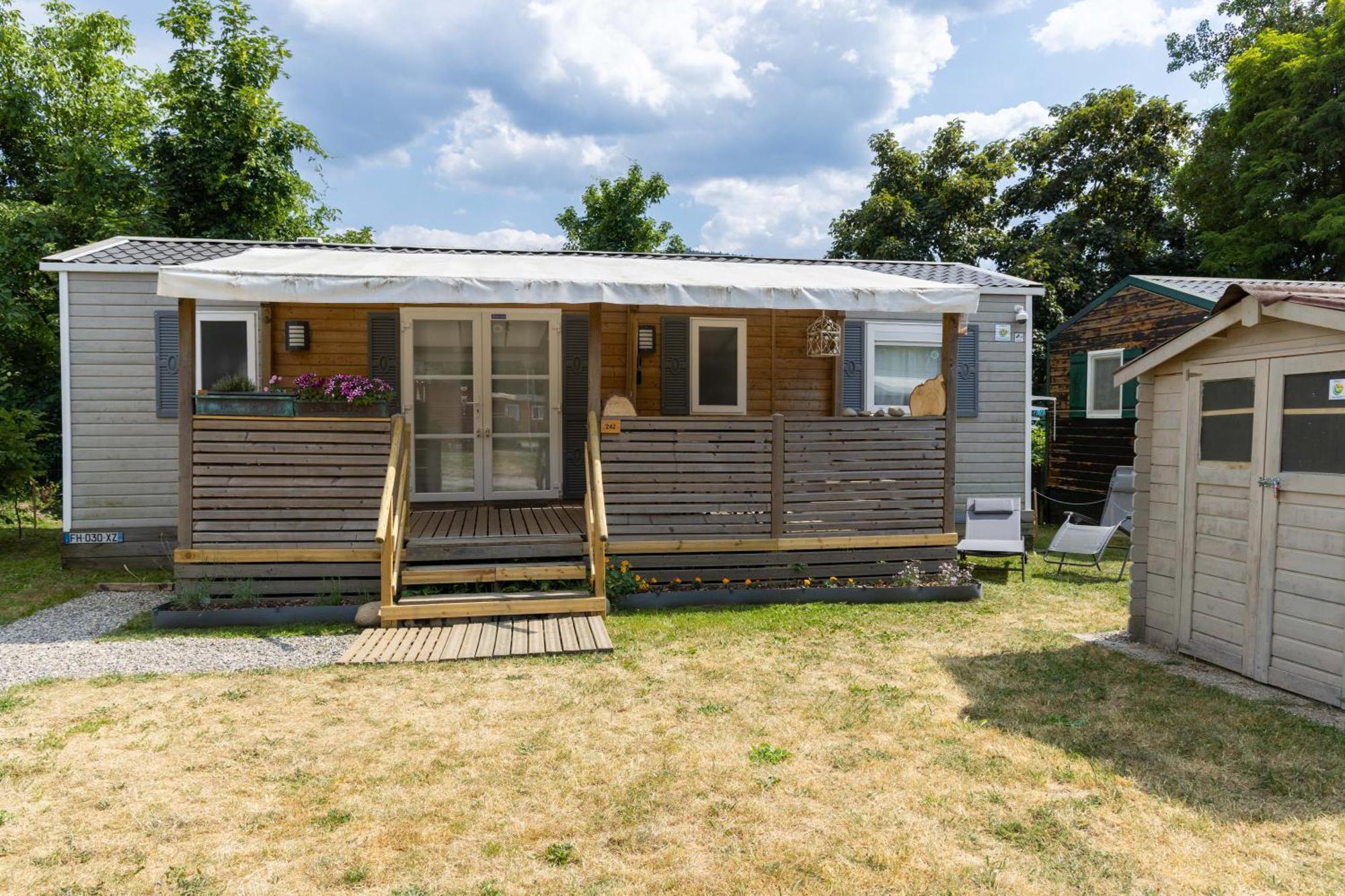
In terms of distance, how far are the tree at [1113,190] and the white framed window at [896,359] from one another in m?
11.0

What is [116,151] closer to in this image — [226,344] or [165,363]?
[165,363]

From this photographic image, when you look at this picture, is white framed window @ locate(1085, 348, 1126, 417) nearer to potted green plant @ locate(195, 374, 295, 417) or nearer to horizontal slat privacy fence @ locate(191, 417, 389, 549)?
horizontal slat privacy fence @ locate(191, 417, 389, 549)

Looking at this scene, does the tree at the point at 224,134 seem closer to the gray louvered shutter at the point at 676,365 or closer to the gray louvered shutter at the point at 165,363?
the gray louvered shutter at the point at 165,363

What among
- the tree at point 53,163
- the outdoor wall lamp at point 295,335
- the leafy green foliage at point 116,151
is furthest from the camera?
the leafy green foliage at point 116,151

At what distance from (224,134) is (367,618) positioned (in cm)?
1208

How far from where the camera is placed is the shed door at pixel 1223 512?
14.7 ft

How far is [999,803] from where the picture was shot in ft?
10.3

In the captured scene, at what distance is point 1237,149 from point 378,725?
19.7 meters

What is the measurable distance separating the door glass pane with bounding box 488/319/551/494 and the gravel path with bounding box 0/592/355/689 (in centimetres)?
301

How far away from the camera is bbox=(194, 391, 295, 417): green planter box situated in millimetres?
5883

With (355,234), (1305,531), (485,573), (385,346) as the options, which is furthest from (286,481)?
(355,234)

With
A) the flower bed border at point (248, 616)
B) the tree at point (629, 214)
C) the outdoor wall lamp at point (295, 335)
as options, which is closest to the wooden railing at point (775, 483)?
the flower bed border at point (248, 616)

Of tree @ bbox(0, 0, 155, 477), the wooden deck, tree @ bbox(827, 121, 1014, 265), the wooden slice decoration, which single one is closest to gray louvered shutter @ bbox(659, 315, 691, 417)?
the wooden deck

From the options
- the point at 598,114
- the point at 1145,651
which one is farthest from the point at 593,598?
the point at 598,114
